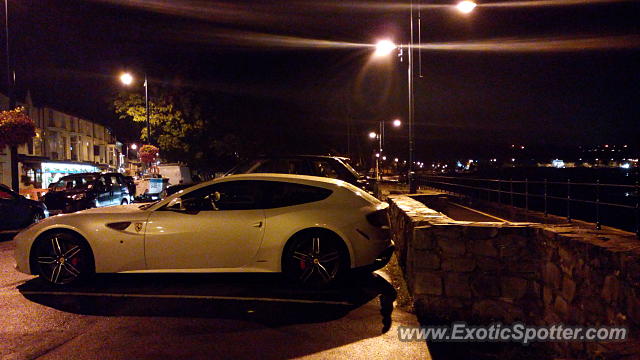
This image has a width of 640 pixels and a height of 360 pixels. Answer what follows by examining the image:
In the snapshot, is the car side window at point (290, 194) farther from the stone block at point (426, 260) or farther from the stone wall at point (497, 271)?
the stone block at point (426, 260)

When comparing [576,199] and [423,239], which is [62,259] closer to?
[423,239]

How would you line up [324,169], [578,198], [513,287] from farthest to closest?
[578,198]
[324,169]
[513,287]

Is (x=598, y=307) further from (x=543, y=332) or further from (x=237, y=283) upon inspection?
(x=237, y=283)

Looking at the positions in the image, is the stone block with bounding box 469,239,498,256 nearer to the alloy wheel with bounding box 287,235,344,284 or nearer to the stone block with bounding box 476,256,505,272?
the stone block with bounding box 476,256,505,272

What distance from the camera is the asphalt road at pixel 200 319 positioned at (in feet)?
14.3

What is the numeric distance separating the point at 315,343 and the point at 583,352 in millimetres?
2335

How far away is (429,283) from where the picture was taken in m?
5.56

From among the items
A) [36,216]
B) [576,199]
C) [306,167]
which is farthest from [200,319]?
[36,216]

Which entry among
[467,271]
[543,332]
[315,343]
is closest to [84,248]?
[315,343]

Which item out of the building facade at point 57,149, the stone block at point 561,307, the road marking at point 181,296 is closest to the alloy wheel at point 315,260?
the road marking at point 181,296

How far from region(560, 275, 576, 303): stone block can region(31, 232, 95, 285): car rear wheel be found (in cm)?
558

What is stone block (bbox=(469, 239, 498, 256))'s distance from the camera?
5.42 metres

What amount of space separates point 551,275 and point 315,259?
9.04 ft

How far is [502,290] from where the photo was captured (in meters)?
5.37
